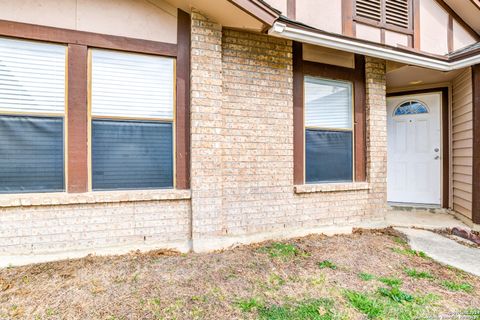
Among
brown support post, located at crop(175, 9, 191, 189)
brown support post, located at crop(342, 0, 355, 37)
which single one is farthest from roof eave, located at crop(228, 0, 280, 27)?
brown support post, located at crop(342, 0, 355, 37)

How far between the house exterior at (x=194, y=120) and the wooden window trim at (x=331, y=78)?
0.06 feet

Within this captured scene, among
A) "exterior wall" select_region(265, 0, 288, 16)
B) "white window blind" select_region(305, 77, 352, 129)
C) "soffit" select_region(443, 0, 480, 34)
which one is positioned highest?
"soffit" select_region(443, 0, 480, 34)

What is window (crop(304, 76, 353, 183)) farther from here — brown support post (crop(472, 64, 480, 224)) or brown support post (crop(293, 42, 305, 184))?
brown support post (crop(472, 64, 480, 224))

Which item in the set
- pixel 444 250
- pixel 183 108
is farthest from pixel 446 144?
pixel 183 108

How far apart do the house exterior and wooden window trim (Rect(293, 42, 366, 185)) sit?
2 cm

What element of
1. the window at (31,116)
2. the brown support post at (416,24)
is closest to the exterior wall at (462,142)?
the brown support post at (416,24)

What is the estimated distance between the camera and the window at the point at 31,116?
2932 millimetres

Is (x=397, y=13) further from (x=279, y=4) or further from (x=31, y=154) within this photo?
(x=31, y=154)

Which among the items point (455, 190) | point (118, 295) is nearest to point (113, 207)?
point (118, 295)

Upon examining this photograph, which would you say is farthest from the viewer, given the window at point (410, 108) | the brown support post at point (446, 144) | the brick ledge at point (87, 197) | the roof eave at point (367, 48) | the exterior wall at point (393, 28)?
the window at point (410, 108)

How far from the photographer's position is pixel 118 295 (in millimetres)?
2428

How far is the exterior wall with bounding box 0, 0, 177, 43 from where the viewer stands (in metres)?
2.96

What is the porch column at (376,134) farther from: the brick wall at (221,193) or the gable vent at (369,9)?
the gable vent at (369,9)

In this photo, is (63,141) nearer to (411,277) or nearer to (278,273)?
(278,273)
